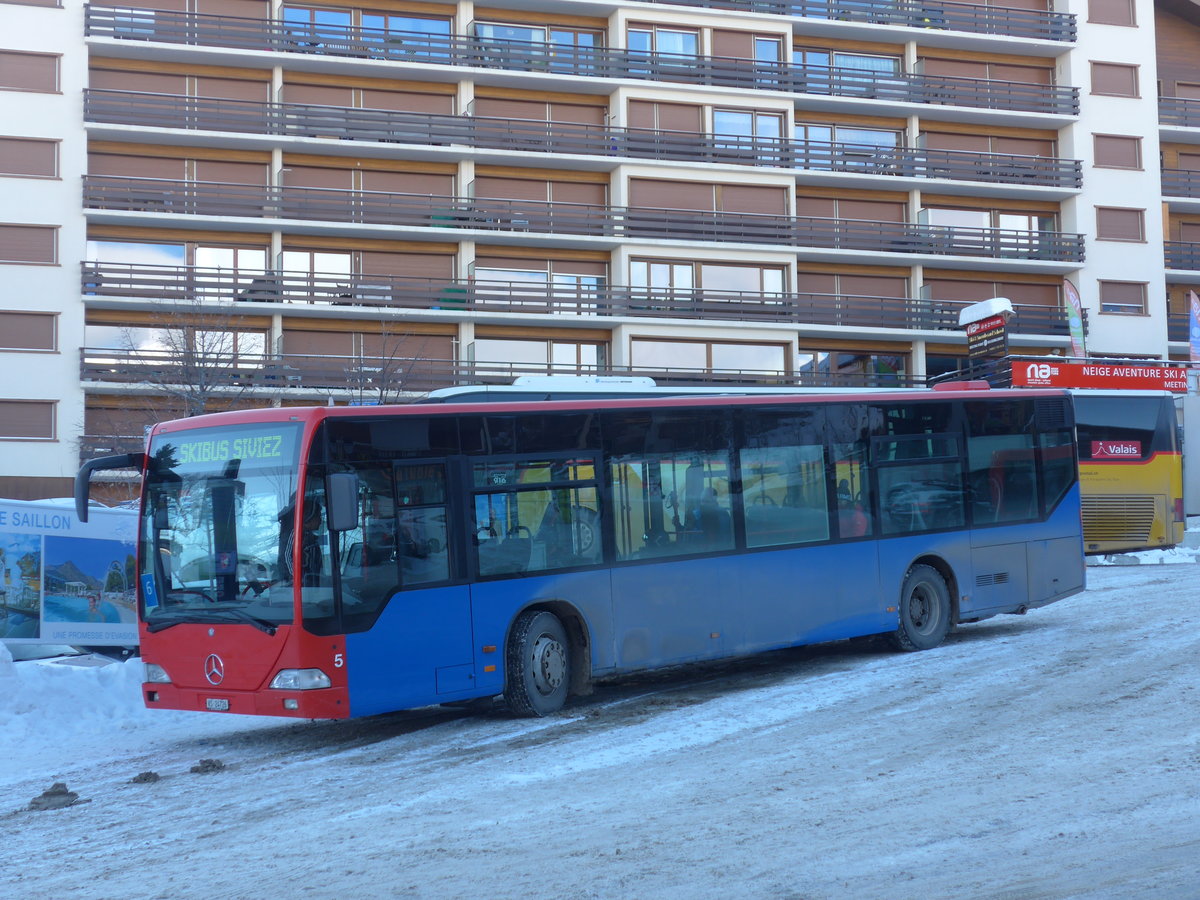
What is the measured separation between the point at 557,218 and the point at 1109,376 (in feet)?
61.2

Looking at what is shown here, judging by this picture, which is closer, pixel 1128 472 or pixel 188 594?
pixel 188 594

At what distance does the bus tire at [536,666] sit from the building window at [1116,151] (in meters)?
42.3

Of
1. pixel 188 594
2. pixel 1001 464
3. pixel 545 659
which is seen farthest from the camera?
pixel 1001 464

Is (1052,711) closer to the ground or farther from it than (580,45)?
closer to the ground

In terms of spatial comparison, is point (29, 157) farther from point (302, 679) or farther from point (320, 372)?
point (302, 679)

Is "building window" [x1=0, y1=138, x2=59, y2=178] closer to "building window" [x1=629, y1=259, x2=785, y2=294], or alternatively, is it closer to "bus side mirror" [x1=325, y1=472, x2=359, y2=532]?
"building window" [x1=629, y1=259, x2=785, y2=294]

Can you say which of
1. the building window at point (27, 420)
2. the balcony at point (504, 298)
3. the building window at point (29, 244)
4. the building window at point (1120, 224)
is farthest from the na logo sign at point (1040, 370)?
the building window at point (29, 244)

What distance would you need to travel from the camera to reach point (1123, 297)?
160 ft

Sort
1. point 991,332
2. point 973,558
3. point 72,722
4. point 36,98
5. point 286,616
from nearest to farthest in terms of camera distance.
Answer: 1. point 286,616
2. point 72,722
3. point 973,558
4. point 36,98
5. point 991,332

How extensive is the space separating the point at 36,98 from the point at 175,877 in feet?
121

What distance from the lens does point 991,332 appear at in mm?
41375

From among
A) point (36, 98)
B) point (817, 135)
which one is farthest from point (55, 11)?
point (817, 135)

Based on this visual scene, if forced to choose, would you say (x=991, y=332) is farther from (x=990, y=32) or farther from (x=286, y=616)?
(x=286, y=616)

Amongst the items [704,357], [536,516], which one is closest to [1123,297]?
[704,357]
